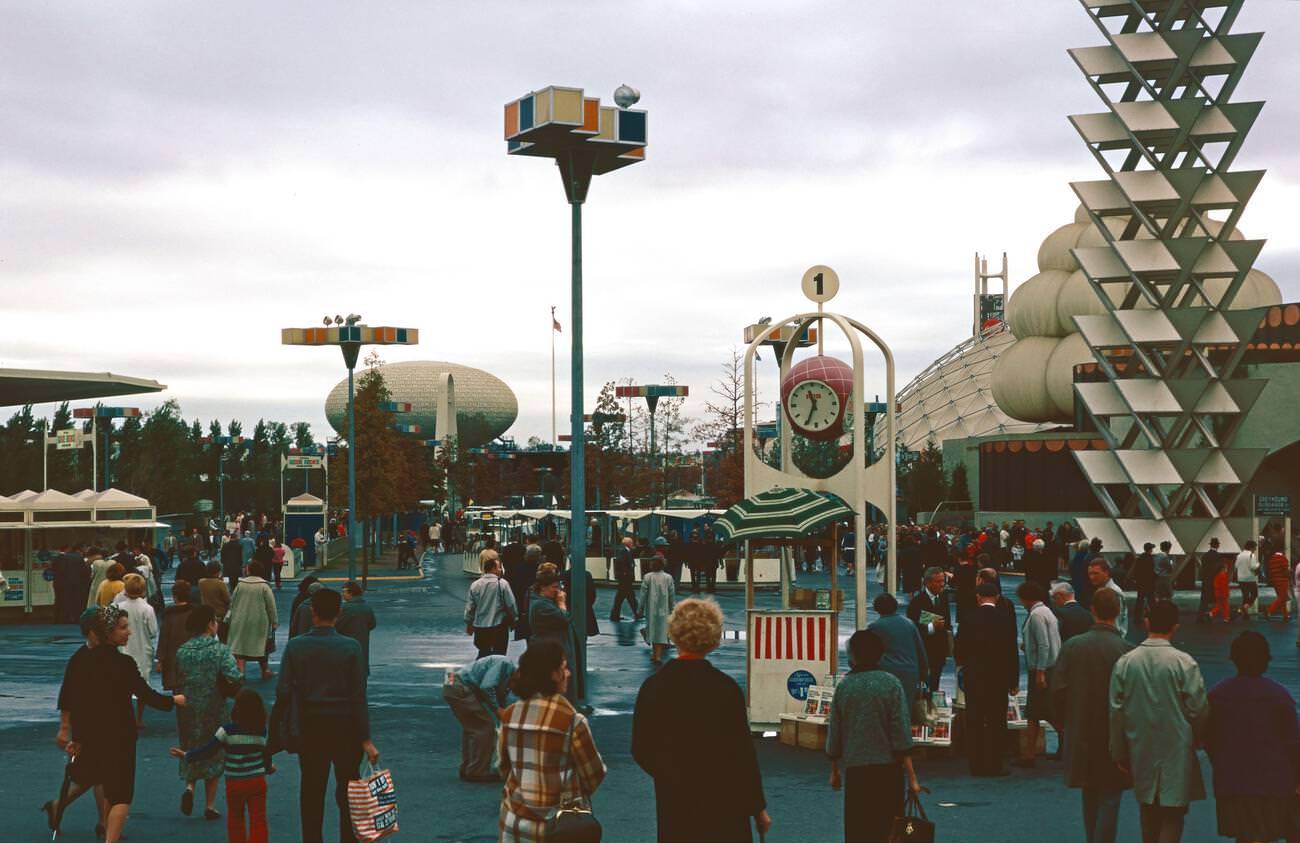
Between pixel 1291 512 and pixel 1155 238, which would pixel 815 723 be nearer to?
pixel 1155 238

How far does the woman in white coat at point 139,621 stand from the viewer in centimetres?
1402

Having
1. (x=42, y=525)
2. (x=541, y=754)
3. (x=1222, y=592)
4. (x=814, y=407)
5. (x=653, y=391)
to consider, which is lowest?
(x=1222, y=592)

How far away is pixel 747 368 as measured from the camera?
52.9 ft

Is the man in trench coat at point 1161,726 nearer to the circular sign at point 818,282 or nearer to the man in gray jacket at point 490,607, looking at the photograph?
the circular sign at point 818,282

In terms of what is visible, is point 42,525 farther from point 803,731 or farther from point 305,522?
point 305,522

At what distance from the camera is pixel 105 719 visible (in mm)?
9297

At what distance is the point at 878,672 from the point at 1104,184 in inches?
1288

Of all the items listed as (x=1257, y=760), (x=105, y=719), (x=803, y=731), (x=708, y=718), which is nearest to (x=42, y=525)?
(x=803, y=731)

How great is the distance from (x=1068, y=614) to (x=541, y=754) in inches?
323

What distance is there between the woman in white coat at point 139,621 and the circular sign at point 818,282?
23.5 feet

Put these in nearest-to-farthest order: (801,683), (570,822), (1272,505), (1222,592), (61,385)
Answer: (570,822), (801,683), (1222,592), (61,385), (1272,505)

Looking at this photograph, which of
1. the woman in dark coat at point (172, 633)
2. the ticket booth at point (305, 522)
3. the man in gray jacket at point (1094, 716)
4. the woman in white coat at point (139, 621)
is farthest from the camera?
the ticket booth at point (305, 522)

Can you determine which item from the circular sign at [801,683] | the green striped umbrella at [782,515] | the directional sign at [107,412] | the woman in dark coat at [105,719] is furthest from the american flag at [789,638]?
the directional sign at [107,412]

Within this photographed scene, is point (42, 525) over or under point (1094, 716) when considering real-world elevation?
over
